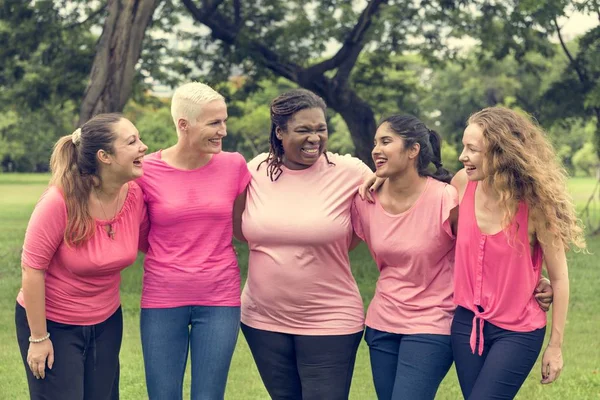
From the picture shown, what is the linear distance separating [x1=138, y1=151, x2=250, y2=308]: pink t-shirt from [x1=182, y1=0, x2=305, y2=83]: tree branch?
13.6m

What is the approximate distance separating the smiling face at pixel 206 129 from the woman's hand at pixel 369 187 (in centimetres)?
73

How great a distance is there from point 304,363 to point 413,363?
55 centimetres

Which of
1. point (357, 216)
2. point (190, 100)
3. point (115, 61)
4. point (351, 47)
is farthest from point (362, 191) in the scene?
point (351, 47)

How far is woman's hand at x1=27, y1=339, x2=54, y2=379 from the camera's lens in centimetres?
431

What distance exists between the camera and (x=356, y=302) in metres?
4.70

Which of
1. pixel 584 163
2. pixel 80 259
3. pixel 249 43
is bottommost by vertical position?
pixel 584 163

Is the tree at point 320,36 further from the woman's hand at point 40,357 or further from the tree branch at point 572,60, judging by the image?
the woman's hand at point 40,357

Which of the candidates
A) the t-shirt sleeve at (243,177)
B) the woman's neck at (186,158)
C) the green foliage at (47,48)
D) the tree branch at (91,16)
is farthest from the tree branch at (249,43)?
the woman's neck at (186,158)

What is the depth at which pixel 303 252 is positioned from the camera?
15.0 ft

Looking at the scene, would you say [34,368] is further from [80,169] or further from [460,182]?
[460,182]

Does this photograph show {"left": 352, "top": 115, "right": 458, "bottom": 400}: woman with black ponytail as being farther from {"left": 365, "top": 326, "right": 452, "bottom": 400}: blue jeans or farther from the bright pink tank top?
the bright pink tank top

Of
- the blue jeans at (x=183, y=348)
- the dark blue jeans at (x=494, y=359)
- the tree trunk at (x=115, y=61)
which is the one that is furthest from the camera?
the tree trunk at (x=115, y=61)

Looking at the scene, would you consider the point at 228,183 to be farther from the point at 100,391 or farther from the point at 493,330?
the point at 493,330

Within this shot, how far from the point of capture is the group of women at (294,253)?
424 cm
